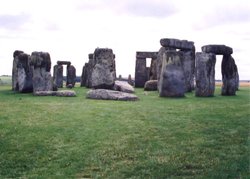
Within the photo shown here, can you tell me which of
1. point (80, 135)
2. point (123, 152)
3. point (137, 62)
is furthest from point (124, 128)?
point (137, 62)

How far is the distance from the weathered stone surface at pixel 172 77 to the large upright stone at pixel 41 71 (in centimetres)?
610

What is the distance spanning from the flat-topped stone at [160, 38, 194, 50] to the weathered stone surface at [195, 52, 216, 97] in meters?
3.91

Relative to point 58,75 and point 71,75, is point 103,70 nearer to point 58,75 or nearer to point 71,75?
point 58,75

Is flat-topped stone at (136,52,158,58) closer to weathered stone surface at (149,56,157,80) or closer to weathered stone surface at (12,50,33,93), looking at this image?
weathered stone surface at (149,56,157,80)

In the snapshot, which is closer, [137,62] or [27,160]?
[27,160]

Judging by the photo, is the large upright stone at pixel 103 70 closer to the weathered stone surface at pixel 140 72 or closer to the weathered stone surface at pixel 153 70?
the weathered stone surface at pixel 153 70

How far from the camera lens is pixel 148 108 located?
554 inches

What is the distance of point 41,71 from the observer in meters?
20.7

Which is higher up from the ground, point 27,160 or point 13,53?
point 13,53

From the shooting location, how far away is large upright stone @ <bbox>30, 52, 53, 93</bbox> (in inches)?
806

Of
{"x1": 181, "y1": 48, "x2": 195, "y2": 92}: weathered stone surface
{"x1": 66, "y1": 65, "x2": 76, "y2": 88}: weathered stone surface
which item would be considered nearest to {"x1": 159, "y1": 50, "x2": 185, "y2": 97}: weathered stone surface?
{"x1": 181, "y1": 48, "x2": 195, "y2": 92}: weathered stone surface

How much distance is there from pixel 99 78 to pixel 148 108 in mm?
7650

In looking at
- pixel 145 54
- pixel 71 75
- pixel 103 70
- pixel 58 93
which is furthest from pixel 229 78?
pixel 71 75

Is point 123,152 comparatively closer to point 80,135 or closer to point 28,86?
point 80,135
